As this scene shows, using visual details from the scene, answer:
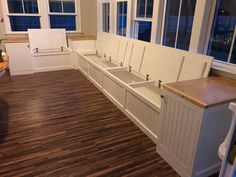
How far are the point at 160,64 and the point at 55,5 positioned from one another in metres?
3.95

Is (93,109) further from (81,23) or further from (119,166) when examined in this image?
(81,23)

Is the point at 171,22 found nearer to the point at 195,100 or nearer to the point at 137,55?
the point at 137,55

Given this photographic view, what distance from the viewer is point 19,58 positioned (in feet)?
15.6

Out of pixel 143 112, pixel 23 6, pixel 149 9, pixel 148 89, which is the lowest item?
pixel 143 112

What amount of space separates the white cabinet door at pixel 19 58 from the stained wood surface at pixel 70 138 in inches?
39.9

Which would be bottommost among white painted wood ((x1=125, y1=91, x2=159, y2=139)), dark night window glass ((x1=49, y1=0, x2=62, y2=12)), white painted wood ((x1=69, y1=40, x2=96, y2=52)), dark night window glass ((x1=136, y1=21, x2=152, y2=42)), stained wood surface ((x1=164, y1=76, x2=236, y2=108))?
white painted wood ((x1=125, y1=91, x2=159, y2=139))

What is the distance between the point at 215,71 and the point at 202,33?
50 cm

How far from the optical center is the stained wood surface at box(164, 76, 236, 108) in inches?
63.8

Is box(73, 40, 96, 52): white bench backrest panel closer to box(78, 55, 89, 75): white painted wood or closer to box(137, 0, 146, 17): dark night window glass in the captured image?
box(78, 55, 89, 75): white painted wood

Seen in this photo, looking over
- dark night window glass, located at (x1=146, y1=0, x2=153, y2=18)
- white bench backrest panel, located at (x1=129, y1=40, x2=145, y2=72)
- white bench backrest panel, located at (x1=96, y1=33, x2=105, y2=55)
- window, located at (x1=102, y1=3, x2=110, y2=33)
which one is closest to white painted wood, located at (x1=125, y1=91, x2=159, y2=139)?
white bench backrest panel, located at (x1=129, y1=40, x2=145, y2=72)

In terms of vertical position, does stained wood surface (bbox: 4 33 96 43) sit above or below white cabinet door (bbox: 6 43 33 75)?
above

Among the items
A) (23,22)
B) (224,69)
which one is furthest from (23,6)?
(224,69)

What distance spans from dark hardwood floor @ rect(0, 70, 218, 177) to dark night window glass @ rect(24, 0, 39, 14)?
2441 millimetres

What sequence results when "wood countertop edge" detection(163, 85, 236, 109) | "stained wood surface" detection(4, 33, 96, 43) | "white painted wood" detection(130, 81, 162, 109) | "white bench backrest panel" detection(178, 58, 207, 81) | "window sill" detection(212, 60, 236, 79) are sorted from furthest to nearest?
"stained wood surface" detection(4, 33, 96, 43), "white painted wood" detection(130, 81, 162, 109), "white bench backrest panel" detection(178, 58, 207, 81), "window sill" detection(212, 60, 236, 79), "wood countertop edge" detection(163, 85, 236, 109)
